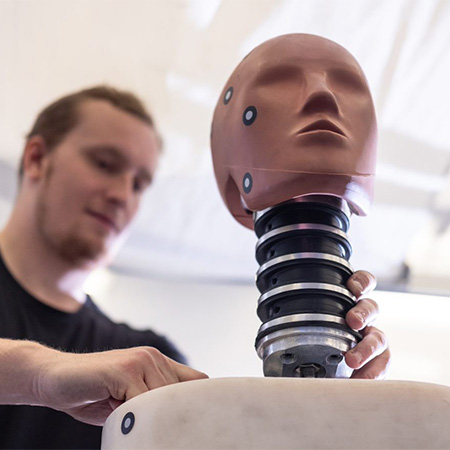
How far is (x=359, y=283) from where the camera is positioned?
594 millimetres

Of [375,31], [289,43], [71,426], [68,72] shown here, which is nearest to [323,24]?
[375,31]

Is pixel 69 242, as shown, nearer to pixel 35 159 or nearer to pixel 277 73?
pixel 35 159

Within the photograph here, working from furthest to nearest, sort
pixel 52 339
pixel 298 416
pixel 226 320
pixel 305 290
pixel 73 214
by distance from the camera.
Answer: pixel 73 214 < pixel 52 339 < pixel 226 320 < pixel 305 290 < pixel 298 416

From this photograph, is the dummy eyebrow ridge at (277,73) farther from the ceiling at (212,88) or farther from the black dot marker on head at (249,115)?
the ceiling at (212,88)

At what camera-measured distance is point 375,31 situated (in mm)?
911

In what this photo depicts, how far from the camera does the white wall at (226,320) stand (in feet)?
2.63

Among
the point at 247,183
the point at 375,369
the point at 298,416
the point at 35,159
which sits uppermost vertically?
the point at 35,159

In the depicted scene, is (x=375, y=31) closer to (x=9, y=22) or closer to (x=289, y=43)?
(x=289, y=43)

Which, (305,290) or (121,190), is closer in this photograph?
(305,290)

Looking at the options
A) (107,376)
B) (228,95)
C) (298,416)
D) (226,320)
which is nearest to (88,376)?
(107,376)

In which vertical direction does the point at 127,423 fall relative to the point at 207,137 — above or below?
below

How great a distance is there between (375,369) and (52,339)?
0.71 meters

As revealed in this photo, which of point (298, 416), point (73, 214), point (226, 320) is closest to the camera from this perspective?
point (298, 416)

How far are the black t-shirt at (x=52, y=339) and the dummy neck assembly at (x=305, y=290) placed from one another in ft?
1.74
